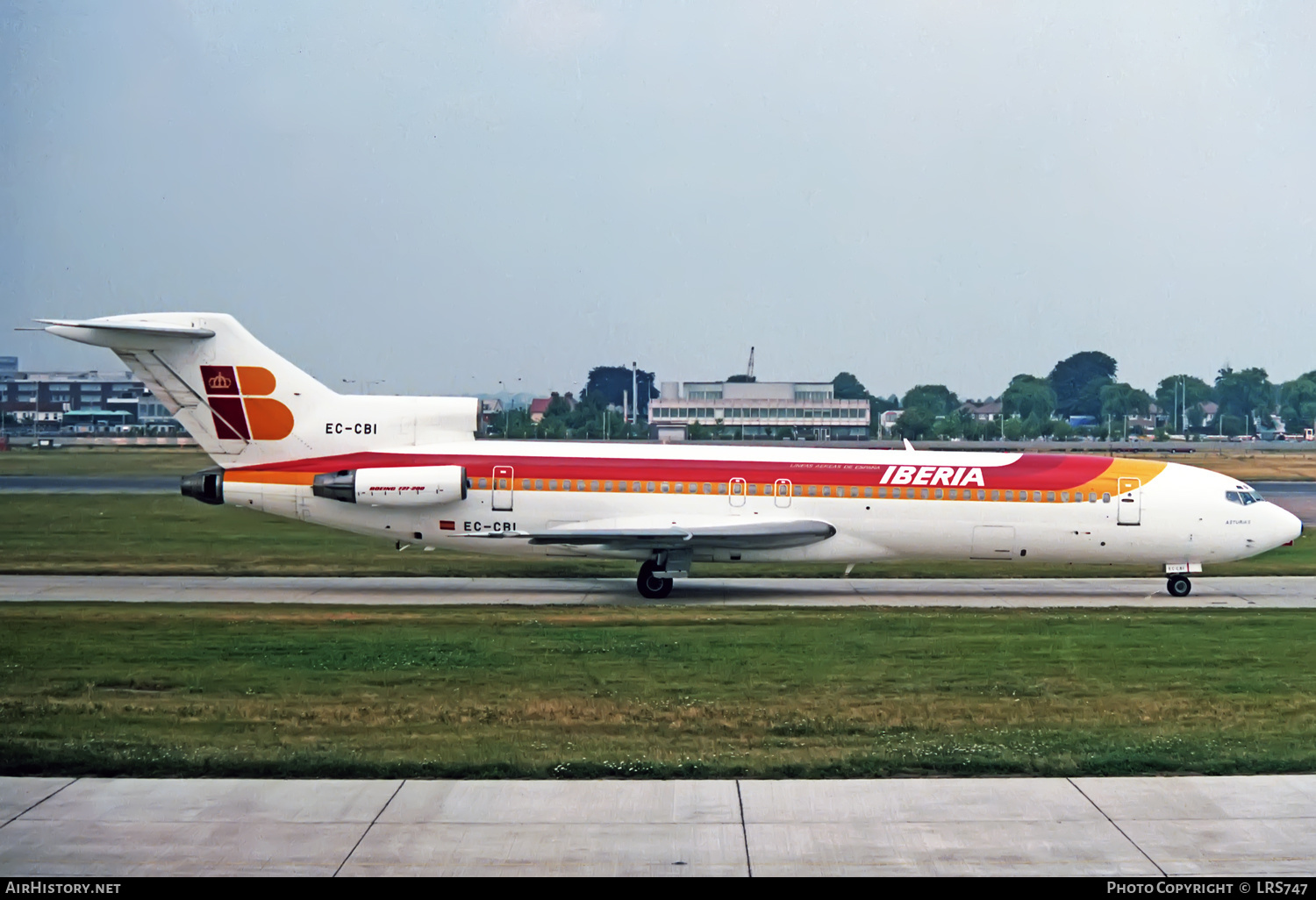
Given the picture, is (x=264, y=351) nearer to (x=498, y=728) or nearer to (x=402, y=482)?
(x=402, y=482)

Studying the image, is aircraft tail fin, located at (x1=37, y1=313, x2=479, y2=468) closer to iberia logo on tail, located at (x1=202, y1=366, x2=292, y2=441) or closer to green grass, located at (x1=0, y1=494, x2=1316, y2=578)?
iberia logo on tail, located at (x1=202, y1=366, x2=292, y2=441)

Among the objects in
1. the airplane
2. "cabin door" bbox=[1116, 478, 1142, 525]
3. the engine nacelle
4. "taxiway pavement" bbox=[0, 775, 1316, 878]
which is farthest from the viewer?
"cabin door" bbox=[1116, 478, 1142, 525]

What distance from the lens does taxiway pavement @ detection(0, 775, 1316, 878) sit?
864cm

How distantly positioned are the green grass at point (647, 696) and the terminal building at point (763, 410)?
59023 mm

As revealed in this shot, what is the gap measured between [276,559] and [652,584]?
991 centimetres

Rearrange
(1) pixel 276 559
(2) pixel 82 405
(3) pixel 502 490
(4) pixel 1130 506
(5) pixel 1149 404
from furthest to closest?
(5) pixel 1149 404 → (2) pixel 82 405 → (1) pixel 276 559 → (4) pixel 1130 506 → (3) pixel 502 490

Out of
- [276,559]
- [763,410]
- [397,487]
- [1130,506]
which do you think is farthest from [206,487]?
[763,410]

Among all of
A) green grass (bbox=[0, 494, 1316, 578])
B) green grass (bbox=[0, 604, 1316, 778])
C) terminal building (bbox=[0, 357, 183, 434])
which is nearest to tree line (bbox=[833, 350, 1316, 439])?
terminal building (bbox=[0, 357, 183, 434])

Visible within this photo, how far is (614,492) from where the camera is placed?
2575 cm

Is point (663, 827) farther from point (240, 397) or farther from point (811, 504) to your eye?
point (240, 397)

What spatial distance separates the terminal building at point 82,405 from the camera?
35.2m

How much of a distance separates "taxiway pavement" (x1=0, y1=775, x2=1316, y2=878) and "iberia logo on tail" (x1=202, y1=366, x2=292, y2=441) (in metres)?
15.9

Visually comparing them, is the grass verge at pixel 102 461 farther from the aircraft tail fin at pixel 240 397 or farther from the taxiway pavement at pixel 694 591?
the taxiway pavement at pixel 694 591

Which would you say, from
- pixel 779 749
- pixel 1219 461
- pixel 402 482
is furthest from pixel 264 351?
pixel 1219 461
